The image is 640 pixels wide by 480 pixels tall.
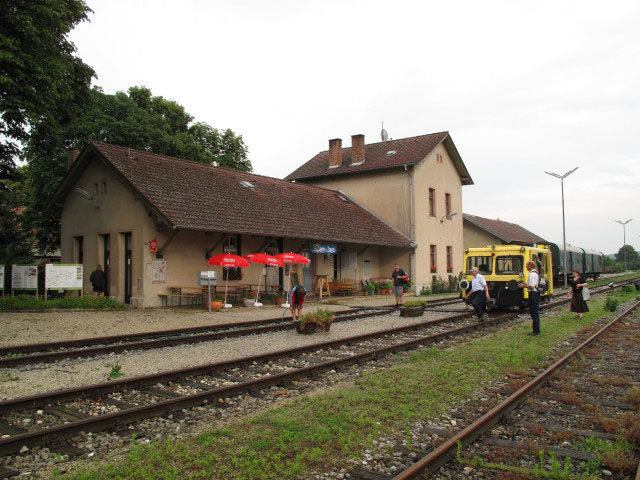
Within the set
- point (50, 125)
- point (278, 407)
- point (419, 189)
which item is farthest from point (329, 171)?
point (278, 407)

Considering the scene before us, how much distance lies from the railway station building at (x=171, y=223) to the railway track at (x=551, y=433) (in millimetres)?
11022

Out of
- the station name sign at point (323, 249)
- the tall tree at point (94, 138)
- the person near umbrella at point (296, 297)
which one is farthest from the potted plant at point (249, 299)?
the tall tree at point (94, 138)

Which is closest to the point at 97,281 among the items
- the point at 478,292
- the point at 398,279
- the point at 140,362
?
the point at 398,279

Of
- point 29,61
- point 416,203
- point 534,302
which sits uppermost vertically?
point 29,61

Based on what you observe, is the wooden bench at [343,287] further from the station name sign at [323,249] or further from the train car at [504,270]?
the train car at [504,270]

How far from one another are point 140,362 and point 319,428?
500cm

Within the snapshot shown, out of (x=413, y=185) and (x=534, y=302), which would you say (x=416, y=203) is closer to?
(x=413, y=185)

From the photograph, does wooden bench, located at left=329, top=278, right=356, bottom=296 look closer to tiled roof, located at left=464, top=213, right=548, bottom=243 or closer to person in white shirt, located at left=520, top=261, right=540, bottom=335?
person in white shirt, located at left=520, top=261, right=540, bottom=335

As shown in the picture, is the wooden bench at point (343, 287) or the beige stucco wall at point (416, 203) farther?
the beige stucco wall at point (416, 203)

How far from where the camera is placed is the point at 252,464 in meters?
4.59

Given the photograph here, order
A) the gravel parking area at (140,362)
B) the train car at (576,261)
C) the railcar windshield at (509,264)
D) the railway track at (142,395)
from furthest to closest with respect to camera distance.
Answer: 1. the train car at (576,261)
2. the railcar windshield at (509,264)
3. the gravel parking area at (140,362)
4. the railway track at (142,395)

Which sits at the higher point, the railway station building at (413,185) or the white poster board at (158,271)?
the railway station building at (413,185)

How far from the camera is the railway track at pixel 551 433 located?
4484 mm

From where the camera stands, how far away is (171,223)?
17.9 metres
